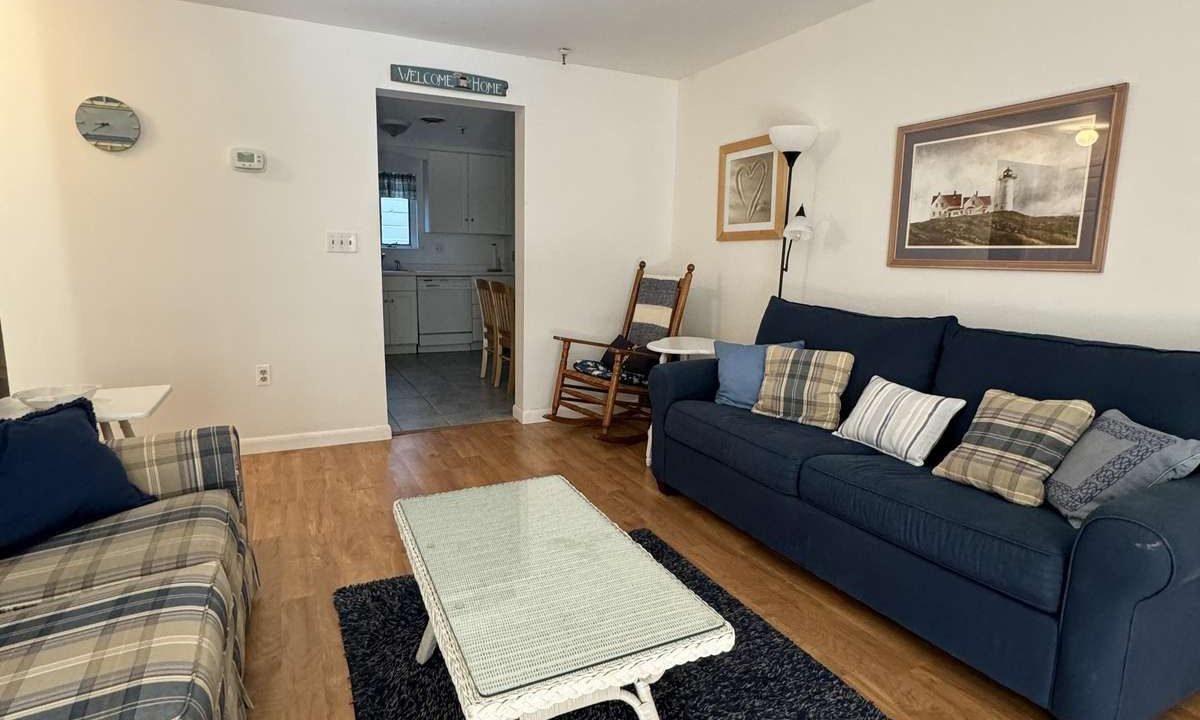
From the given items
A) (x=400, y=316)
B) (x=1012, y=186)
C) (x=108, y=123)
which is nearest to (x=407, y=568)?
(x=108, y=123)

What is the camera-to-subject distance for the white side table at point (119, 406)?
1.99 meters

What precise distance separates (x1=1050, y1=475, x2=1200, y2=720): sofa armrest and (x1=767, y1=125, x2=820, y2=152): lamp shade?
6.95 feet

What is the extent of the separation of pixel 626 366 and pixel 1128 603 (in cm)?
278

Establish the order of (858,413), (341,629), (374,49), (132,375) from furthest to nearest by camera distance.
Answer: (374,49), (132,375), (858,413), (341,629)

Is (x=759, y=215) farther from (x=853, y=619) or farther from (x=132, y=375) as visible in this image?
(x=132, y=375)

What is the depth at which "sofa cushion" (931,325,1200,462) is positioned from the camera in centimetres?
171

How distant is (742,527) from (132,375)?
305cm

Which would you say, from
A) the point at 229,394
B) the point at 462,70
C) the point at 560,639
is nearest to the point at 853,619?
the point at 560,639

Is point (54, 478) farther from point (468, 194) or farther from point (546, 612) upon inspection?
point (468, 194)

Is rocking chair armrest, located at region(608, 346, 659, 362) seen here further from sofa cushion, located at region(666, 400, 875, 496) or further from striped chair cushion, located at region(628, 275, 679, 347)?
sofa cushion, located at region(666, 400, 875, 496)

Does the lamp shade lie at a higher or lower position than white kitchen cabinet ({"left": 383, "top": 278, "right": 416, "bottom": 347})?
higher

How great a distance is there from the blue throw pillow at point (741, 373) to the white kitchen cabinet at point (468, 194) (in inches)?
186

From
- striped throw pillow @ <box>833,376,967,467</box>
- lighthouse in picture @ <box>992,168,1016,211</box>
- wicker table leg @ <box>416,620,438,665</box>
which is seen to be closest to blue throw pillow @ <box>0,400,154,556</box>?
wicker table leg @ <box>416,620,438,665</box>

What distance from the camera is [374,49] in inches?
135
